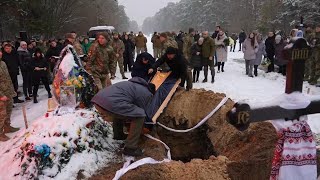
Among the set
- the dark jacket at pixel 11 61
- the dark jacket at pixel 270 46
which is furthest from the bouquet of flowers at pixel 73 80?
the dark jacket at pixel 270 46

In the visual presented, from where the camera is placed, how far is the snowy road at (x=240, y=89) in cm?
782

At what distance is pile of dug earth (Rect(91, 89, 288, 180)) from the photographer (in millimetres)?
3414

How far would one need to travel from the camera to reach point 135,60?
25.4 ft

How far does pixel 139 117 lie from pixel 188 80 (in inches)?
97.0

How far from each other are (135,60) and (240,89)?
3.80m

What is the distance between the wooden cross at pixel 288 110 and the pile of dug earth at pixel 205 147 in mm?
1239

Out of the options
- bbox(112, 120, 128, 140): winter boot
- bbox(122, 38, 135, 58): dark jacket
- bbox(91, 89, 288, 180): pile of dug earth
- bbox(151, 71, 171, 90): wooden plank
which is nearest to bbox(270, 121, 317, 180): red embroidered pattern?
bbox(91, 89, 288, 180): pile of dug earth

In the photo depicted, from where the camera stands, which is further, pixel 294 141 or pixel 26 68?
pixel 26 68

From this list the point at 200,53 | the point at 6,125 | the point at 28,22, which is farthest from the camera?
the point at 28,22

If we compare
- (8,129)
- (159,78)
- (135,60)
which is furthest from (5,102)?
(159,78)

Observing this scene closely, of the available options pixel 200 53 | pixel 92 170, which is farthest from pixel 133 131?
pixel 200 53

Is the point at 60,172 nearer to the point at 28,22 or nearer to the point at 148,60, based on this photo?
the point at 148,60

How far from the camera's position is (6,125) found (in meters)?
6.64

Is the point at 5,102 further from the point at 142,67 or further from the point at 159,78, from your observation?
the point at 159,78
